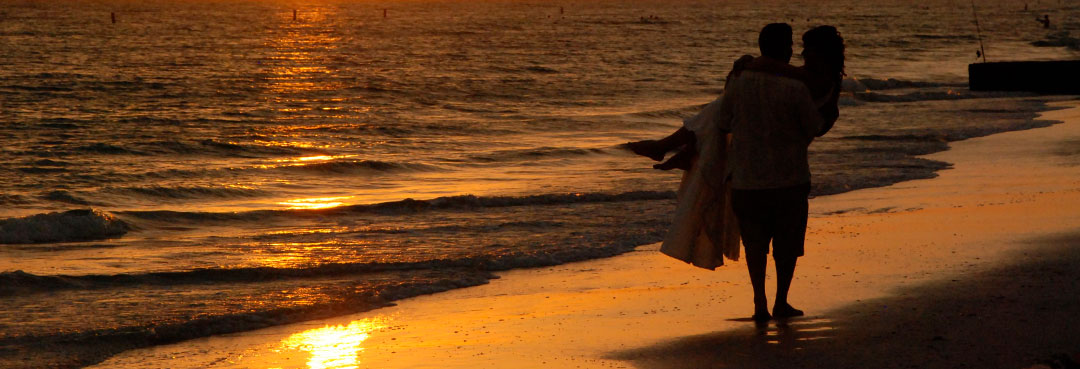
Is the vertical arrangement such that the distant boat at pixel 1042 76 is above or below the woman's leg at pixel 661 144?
below

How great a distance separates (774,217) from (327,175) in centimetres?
1074

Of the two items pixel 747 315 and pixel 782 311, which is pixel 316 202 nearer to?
pixel 747 315

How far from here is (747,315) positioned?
6.14m

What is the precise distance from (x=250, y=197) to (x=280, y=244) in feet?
12.6

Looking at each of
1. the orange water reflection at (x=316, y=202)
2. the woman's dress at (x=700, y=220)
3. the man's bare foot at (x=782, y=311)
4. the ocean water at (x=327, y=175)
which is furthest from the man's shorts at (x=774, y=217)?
the orange water reflection at (x=316, y=202)

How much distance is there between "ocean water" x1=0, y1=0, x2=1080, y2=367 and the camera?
25.5 feet

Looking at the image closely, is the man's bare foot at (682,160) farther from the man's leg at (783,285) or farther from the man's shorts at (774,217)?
the man's leg at (783,285)

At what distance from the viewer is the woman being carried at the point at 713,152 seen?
5441mm

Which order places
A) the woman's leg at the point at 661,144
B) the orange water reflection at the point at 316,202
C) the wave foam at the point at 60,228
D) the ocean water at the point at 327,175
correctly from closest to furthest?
the woman's leg at the point at 661,144 → the ocean water at the point at 327,175 → the wave foam at the point at 60,228 → the orange water reflection at the point at 316,202

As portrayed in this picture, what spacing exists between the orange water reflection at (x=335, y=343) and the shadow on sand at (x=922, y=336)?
1285mm

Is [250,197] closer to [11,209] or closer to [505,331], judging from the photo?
[11,209]

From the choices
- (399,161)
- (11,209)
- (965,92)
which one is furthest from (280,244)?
(965,92)

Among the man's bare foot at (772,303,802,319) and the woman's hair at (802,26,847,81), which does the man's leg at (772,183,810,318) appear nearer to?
the man's bare foot at (772,303,802,319)

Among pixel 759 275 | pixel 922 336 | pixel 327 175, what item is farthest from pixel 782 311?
pixel 327 175
